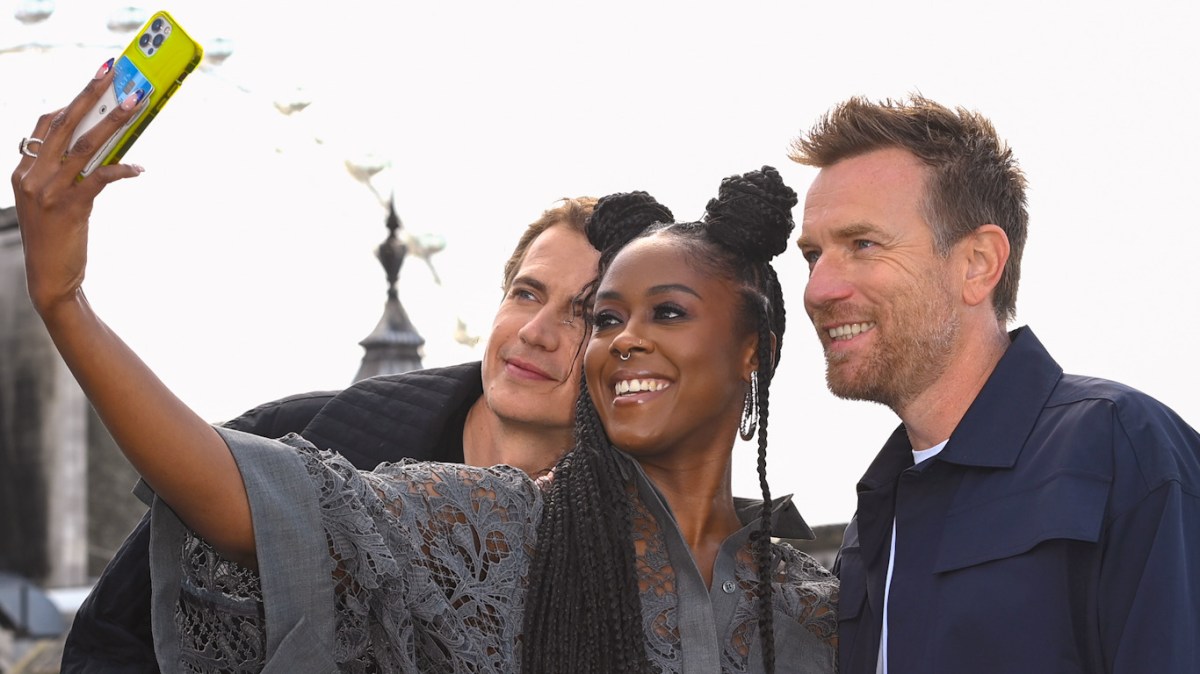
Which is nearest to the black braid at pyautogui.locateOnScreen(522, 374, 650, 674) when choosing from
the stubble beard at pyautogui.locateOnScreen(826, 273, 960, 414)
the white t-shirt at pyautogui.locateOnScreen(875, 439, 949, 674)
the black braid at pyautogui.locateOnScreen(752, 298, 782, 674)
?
the black braid at pyautogui.locateOnScreen(752, 298, 782, 674)

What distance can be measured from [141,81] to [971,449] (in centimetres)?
189

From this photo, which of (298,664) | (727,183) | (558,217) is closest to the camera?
(298,664)

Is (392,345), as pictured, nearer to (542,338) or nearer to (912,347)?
(542,338)

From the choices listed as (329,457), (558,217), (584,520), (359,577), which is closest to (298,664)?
(359,577)

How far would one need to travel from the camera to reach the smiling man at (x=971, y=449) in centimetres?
316

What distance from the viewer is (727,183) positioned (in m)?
3.98

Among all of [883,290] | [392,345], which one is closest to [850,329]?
[883,290]

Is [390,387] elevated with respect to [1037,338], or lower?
lower

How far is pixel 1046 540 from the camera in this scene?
325 cm

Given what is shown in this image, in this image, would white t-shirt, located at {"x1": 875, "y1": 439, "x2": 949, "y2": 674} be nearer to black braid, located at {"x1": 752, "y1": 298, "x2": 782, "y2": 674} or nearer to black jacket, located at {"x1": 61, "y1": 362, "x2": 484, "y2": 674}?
black braid, located at {"x1": 752, "y1": 298, "x2": 782, "y2": 674}

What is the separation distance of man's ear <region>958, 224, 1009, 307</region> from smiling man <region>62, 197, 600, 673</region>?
1.28 meters

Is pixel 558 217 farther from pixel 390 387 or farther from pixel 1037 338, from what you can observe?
pixel 1037 338

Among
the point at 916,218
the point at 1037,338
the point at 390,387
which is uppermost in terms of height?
the point at 916,218

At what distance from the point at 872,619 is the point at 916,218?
35.9 inches
